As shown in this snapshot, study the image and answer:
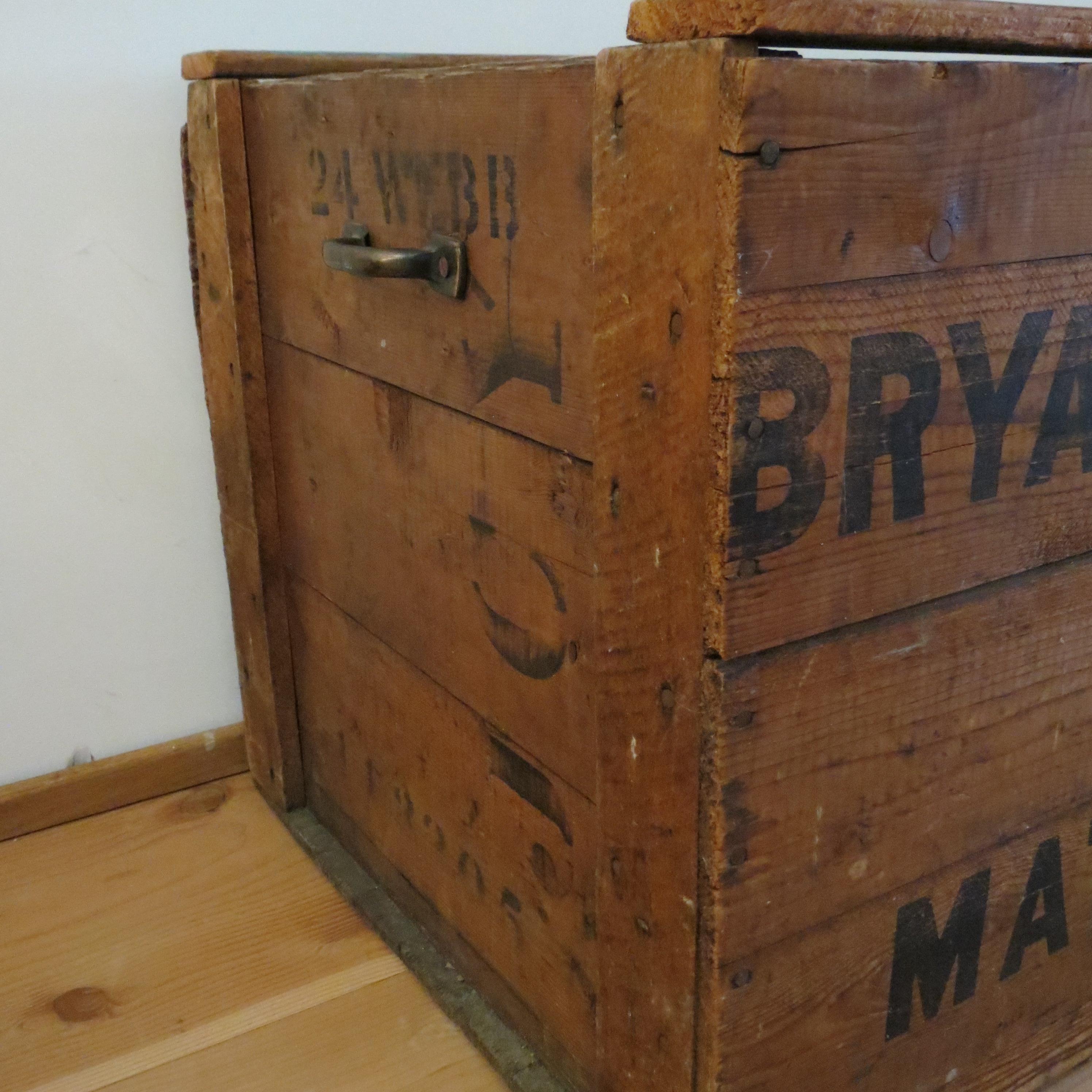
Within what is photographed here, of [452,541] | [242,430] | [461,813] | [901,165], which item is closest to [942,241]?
[901,165]

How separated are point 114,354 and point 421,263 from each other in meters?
0.53

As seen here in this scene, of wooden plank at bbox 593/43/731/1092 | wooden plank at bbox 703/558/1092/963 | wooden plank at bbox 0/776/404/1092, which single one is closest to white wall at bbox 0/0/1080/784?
wooden plank at bbox 0/776/404/1092

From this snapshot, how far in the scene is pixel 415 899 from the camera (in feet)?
3.35

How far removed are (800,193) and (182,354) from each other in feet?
2.63

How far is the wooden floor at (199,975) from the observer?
896 mm

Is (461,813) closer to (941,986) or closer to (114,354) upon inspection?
(941,986)

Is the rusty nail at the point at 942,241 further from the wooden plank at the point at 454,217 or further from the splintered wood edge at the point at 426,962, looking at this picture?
→ the splintered wood edge at the point at 426,962

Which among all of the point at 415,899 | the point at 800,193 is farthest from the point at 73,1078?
the point at 800,193

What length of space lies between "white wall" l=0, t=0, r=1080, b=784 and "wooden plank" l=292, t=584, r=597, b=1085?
0.19 metres

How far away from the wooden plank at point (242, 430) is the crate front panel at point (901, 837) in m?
0.63

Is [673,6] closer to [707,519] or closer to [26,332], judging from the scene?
[707,519]

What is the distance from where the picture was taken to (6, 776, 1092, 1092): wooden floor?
2.94 ft

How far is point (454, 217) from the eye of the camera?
736mm

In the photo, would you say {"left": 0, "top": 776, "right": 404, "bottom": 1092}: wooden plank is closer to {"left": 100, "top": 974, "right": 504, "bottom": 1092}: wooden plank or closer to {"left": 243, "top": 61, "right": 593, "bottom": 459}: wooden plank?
{"left": 100, "top": 974, "right": 504, "bottom": 1092}: wooden plank
